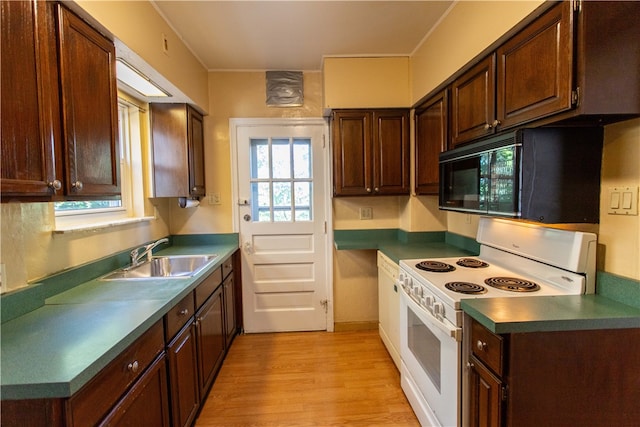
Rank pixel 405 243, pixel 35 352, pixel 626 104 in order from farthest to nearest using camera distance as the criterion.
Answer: pixel 405 243 → pixel 626 104 → pixel 35 352

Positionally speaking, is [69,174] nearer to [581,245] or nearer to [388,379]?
[581,245]

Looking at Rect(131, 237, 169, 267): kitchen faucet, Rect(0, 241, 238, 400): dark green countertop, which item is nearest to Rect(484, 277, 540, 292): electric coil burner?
Rect(0, 241, 238, 400): dark green countertop

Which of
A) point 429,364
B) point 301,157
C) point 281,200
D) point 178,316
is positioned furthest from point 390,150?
point 178,316

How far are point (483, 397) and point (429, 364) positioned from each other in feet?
1.46

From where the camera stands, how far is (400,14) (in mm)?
2064

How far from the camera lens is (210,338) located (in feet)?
7.06

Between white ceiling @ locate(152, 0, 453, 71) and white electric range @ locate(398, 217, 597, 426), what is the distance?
152 centimetres

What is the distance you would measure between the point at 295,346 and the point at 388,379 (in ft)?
2.95

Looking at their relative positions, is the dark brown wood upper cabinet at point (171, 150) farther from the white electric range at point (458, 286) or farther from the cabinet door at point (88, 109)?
the white electric range at point (458, 286)

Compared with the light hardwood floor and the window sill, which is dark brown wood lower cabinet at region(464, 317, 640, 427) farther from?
the window sill

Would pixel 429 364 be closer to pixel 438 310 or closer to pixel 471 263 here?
pixel 438 310

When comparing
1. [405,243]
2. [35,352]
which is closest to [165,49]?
[35,352]

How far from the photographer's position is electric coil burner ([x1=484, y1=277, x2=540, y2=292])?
4.87 ft

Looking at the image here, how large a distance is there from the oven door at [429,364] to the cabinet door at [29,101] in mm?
1749
